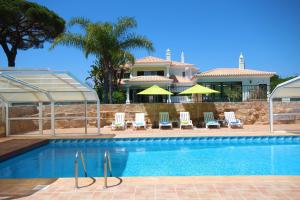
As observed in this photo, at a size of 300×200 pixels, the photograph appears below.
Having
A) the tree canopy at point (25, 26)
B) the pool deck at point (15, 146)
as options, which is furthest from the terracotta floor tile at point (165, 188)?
the tree canopy at point (25, 26)

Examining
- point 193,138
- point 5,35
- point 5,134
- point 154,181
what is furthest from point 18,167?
point 5,35

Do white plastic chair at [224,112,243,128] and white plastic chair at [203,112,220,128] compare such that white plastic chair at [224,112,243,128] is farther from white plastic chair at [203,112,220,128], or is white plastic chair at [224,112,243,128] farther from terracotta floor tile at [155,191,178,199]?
terracotta floor tile at [155,191,178,199]

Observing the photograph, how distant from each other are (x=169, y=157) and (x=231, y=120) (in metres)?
7.07

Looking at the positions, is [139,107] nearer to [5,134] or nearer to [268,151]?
[5,134]

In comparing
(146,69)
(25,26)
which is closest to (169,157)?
(25,26)

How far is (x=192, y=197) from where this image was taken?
5.34 metres

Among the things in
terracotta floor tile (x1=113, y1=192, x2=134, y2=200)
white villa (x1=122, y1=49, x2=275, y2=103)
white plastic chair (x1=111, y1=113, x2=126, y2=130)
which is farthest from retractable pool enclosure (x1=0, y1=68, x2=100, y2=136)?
white villa (x1=122, y1=49, x2=275, y2=103)

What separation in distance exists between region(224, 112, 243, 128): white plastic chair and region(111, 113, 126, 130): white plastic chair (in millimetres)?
5734

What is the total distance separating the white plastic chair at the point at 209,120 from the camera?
1665 centimetres

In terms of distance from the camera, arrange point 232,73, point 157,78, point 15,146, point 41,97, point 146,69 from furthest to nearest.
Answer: point 146,69, point 157,78, point 232,73, point 41,97, point 15,146

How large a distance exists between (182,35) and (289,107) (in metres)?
12.6

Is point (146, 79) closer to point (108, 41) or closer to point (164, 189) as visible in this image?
point (108, 41)

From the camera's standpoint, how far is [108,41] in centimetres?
2056

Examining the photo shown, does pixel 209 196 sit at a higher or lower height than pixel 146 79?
lower
